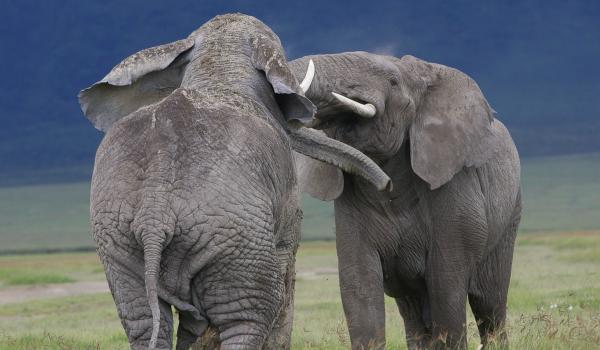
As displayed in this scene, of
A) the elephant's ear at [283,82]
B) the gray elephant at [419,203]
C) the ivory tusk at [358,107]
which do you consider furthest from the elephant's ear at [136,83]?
the gray elephant at [419,203]

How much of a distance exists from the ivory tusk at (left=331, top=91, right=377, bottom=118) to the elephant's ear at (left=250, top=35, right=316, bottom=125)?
100 centimetres

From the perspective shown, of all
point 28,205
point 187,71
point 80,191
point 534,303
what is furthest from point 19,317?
point 80,191

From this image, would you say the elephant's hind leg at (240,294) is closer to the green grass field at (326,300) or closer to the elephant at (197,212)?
the elephant at (197,212)

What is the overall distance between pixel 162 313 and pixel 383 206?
3.08 m

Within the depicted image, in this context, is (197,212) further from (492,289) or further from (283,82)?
(492,289)

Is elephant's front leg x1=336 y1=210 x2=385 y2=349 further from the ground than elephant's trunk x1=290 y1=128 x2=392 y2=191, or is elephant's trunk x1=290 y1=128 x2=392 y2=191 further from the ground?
elephant's trunk x1=290 y1=128 x2=392 y2=191

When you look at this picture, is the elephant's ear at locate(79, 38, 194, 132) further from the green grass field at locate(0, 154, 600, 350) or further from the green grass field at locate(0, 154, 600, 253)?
the green grass field at locate(0, 154, 600, 253)

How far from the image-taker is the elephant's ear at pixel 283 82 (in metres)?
6.98

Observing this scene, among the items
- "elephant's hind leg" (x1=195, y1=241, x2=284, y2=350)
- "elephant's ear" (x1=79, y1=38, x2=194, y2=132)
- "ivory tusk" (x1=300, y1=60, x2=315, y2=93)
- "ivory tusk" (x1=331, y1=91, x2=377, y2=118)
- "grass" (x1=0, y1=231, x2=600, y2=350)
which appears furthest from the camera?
"grass" (x1=0, y1=231, x2=600, y2=350)

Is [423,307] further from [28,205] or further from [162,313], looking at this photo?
[28,205]

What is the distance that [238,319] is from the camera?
6.42 metres

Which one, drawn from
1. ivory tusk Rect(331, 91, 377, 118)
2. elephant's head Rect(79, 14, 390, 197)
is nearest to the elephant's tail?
elephant's head Rect(79, 14, 390, 197)

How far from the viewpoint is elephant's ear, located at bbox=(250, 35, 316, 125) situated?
6984 mm

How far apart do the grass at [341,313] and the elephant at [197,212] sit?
1.88m
